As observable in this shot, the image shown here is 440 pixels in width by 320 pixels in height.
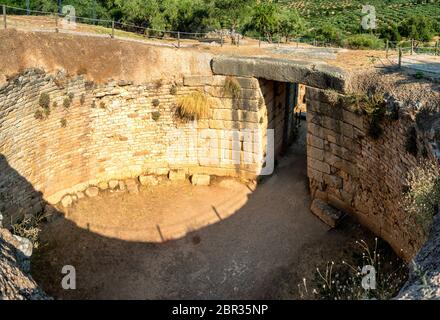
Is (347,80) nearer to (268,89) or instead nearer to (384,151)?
(384,151)

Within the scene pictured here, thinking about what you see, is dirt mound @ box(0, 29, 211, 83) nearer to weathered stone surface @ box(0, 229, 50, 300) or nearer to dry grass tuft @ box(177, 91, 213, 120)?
dry grass tuft @ box(177, 91, 213, 120)

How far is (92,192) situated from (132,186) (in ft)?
3.94

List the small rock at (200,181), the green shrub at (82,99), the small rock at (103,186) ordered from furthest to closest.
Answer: the small rock at (200,181)
the small rock at (103,186)
the green shrub at (82,99)

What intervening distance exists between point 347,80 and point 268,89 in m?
3.07

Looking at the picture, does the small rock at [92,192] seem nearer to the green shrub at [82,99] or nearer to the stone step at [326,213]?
the green shrub at [82,99]

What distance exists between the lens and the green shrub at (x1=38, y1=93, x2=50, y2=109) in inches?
490

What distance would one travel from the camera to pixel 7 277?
19.6 ft

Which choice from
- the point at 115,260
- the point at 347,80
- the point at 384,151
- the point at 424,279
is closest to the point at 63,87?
the point at 115,260

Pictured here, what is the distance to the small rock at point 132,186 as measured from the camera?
1445 cm

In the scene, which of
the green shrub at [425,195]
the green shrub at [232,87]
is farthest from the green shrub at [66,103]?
the green shrub at [425,195]

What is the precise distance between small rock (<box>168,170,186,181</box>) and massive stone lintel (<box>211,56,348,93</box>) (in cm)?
332

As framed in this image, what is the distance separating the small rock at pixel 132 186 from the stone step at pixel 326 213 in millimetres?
5197

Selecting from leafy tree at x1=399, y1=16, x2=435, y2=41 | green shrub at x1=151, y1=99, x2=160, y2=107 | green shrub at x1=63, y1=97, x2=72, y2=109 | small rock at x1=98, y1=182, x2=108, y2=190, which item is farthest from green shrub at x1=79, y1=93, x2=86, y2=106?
leafy tree at x1=399, y1=16, x2=435, y2=41

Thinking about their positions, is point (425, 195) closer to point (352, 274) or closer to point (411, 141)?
point (411, 141)
